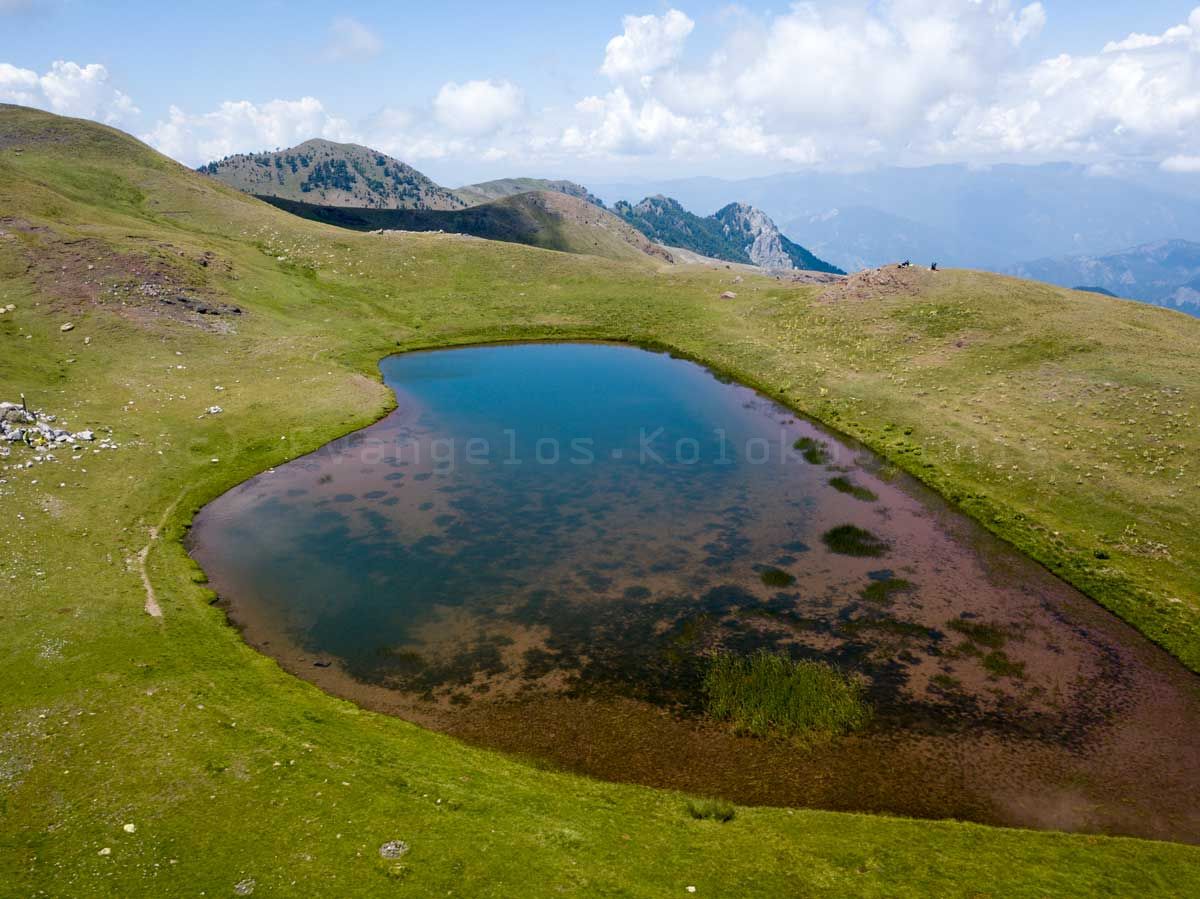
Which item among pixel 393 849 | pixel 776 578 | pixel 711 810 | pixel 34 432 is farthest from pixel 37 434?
pixel 776 578

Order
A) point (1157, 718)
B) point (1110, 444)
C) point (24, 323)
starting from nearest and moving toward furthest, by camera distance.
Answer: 1. point (1157, 718)
2. point (1110, 444)
3. point (24, 323)

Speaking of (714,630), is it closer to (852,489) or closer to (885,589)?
(885,589)

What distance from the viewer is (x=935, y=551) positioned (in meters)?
46.1

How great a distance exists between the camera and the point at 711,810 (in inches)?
975

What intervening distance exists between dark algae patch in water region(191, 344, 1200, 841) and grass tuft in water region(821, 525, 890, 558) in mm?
243

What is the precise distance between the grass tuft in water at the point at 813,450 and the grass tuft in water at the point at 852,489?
3865 millimetres

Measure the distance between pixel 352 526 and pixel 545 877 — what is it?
32060 mm

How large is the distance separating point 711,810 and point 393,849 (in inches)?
471

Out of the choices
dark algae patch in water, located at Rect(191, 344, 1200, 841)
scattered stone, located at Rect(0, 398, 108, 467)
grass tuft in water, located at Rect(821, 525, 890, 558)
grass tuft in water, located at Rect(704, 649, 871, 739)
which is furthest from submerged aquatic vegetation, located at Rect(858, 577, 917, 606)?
scattered stone, located at Rect(0, 398, 108, 467)

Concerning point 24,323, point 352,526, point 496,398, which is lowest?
point 352,526

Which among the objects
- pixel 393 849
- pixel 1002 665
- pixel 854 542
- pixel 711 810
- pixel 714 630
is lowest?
pixel 711 810

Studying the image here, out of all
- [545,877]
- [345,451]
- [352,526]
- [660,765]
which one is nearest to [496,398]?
[345,451]

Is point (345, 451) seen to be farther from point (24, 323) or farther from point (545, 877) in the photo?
point (545, 877)

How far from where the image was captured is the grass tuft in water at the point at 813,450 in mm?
61000
